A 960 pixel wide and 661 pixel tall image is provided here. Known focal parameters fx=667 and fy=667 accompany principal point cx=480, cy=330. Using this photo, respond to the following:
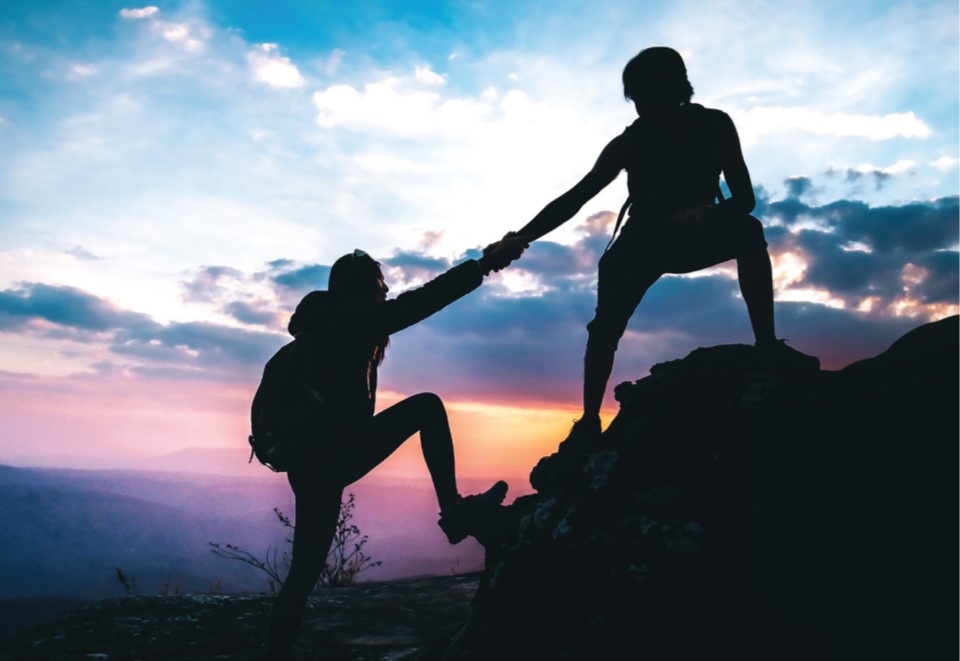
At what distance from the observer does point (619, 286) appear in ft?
13.0

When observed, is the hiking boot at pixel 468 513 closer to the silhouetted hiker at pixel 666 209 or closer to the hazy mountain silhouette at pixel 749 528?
the hazy mountain silhouette at pixel 749 528

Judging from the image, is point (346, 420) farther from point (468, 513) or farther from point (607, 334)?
point (607, 334)

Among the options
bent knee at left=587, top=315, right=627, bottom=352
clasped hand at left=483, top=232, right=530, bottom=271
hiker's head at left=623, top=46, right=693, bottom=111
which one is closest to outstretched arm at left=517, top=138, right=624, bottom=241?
clasped hand at left=483, top=232, right=530, bottom=271

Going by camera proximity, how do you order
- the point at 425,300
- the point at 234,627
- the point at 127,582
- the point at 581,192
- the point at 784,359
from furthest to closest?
the point at 127,582
the point at 234,627
the point at 581,192
the point at 425,300
the point at 784,359

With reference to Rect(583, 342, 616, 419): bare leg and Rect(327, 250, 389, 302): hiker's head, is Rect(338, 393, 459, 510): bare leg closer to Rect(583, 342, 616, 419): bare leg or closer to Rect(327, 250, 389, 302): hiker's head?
Rect(327, 250, 389, 302): hiker's head

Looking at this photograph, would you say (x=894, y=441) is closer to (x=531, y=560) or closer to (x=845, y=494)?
(x=845, y=494)

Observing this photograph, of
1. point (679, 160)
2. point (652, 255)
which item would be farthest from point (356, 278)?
point (679, 160)

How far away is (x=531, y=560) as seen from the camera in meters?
3.02

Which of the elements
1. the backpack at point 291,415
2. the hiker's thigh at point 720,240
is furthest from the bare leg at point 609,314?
the backpack at point 291,415

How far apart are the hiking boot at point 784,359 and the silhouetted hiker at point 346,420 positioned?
63.0 inches

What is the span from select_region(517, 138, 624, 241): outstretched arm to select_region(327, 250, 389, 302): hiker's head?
1.21m

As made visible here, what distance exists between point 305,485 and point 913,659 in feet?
9.66

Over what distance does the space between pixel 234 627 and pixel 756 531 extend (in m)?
4.68

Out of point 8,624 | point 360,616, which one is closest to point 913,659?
point 360,616
